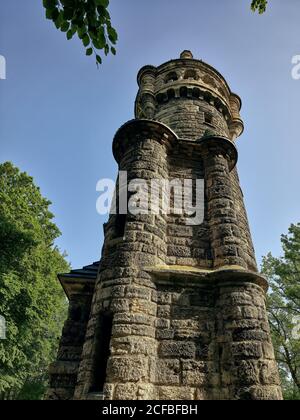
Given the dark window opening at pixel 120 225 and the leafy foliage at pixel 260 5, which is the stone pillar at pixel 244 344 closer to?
the dark window opening at pixel 120 225

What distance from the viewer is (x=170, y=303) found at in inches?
214

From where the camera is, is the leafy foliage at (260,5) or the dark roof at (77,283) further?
the dark roof at (77,283)

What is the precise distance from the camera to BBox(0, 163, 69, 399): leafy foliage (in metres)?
11.1

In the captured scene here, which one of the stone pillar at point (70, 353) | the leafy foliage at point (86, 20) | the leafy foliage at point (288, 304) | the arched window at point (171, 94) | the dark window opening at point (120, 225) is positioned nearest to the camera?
the leafy foliage at point (86, 20)

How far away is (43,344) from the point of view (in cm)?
1616

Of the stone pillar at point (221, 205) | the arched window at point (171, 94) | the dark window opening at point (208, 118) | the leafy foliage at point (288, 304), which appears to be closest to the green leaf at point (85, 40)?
the stone pillar at point (221, 205)

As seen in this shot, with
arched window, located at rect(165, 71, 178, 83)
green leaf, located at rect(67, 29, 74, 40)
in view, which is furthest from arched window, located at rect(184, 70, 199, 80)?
green leaf, located at rect(67, 29, 74, 40)

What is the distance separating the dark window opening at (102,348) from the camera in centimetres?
498

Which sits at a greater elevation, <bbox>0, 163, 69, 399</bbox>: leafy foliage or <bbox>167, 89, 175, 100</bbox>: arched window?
<bbox>167, 89, 175, 100</bbox>: arched window

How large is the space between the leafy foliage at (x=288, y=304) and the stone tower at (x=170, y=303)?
9868 mm

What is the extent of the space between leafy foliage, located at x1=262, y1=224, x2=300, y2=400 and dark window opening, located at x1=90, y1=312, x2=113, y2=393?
1273 centimetres

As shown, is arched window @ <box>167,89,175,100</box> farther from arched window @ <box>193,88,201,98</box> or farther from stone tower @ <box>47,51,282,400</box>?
stone tower @ <box>47,51,282,400</box>

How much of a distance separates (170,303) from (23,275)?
32.0 ft

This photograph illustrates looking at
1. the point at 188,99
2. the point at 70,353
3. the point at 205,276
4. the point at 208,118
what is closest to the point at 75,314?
the point at 70,353
